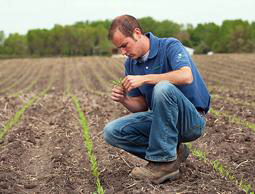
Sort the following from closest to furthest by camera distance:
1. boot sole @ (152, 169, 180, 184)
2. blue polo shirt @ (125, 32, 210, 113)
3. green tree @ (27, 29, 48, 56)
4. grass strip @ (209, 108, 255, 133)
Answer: blue polo shirt @ (125, 32, 210, 113)
boot sole @ (152, 169, 180, 184)
grass strip @ (209, 108, 255, 133)
green tree @ (27, 29, 48, 56)

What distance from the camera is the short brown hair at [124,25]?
3852 millimetres

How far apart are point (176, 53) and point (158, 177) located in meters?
1.15

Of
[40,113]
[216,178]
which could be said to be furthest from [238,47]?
[216,178]

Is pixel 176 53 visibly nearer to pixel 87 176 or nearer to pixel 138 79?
pixel 138 79

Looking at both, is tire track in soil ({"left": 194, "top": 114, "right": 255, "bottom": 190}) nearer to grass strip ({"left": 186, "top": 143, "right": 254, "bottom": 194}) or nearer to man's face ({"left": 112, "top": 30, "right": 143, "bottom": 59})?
grass strip ({"left": 186, "top": 143, "right": 254, "bottom": 194})

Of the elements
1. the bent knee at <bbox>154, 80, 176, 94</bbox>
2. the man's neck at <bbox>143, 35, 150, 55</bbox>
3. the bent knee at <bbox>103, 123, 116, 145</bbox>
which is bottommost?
the bent knee at <bbox>103, 123, 116, 145</bbox>

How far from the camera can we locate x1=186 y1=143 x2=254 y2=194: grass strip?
12.2 feet

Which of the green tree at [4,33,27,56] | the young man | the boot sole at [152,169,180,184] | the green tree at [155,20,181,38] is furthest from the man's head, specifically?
the green tree at [155,20,181,38]

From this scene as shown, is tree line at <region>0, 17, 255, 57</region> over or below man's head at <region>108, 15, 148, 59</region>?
below

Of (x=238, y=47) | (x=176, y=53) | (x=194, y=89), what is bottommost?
(x=238, y=47)

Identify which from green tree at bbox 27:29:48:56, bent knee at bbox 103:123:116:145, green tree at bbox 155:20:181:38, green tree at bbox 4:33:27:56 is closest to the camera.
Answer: bent knee at bbox 103:123:116:145

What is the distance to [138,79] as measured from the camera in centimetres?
374

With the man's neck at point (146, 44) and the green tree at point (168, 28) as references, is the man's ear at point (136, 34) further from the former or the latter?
the green tree at point (168, 28)

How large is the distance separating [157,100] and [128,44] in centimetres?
57
